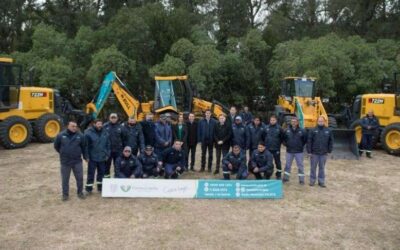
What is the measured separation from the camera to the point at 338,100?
23.1 meters

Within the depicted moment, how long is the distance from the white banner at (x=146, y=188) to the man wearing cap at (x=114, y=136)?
640 mm

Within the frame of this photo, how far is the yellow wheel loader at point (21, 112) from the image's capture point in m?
13.5

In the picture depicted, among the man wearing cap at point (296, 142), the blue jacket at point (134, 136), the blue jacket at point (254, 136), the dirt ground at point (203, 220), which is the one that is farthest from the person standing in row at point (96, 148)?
the man wearing cap at point (296, 142)

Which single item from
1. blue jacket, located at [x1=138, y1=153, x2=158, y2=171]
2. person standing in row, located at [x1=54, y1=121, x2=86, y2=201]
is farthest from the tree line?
person standing in row, located at [x1=54, y1=121, x2=86, y2=201]

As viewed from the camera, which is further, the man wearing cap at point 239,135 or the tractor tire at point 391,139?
the tractor tire at point 391,139

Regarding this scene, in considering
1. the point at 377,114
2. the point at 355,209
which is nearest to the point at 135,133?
the point at 355,209

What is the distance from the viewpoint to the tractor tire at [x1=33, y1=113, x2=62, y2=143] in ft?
48.8

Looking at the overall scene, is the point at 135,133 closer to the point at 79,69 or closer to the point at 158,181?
the point at 158,181

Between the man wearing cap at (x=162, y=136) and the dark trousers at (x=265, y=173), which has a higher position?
the man wearing cap at (x=162, y=136)

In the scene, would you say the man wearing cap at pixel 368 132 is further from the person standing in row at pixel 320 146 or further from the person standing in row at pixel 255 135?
the person standing in row at pixel 255 135

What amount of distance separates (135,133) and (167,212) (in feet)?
8.44

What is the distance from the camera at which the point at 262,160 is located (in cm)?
950

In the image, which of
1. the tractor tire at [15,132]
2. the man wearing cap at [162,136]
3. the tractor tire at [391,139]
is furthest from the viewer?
the tractor tire at [391,139]

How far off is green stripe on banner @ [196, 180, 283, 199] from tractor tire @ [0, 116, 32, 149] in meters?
8.32
